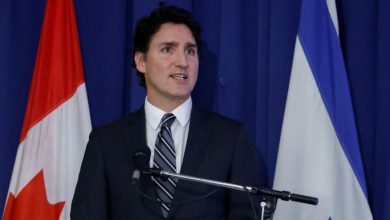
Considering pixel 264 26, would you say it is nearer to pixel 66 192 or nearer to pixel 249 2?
pixel 249 2

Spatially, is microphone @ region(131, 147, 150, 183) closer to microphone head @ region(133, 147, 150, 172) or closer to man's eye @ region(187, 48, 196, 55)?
microphone head @ region(133, 147, 150, 172)

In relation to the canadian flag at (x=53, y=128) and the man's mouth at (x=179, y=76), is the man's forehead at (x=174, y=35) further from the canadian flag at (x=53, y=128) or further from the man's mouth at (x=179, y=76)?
the canadian flag at (x=53, y=128)

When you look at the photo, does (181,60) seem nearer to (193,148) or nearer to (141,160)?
(193,148)

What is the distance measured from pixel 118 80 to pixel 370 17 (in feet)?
3.43

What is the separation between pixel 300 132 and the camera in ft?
7.25

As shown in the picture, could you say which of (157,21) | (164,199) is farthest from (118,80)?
(164,199)

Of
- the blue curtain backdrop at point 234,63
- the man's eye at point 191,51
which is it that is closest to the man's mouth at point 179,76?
the man's eye at point 191,51

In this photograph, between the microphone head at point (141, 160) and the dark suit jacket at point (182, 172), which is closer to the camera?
the microphone head at point (141, 160)

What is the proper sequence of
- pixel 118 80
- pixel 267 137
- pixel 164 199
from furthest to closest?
pixel 118 80 < pixel 267 137 < pixel 164 199

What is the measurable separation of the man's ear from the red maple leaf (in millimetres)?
590

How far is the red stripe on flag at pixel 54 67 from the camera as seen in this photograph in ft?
8.16

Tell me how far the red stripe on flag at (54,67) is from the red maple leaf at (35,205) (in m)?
0.19

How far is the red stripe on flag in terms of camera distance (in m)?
2.49

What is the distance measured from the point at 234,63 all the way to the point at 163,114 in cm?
49
